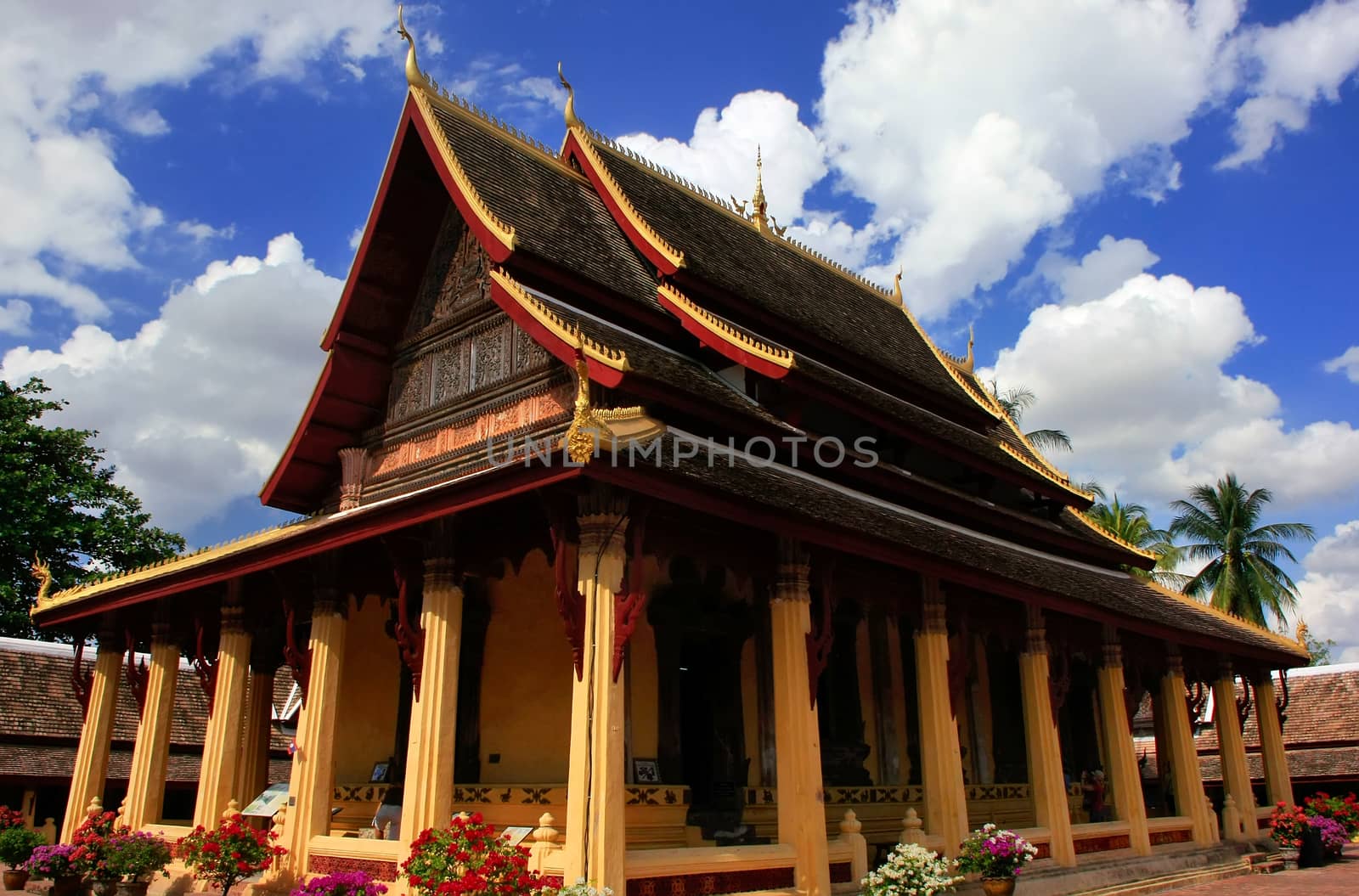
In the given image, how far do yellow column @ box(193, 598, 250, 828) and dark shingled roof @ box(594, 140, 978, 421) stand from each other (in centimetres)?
720

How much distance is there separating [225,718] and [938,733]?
8.15 m

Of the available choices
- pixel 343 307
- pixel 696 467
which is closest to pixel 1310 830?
pixel 696 467

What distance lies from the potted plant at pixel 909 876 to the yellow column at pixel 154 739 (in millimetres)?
8984

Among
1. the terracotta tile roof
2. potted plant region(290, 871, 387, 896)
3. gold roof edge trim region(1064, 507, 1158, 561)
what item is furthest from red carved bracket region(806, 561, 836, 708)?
the terracotta tile roof

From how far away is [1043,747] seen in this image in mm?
13781

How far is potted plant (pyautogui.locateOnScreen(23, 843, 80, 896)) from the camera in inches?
480

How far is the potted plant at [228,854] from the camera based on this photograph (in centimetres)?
1055

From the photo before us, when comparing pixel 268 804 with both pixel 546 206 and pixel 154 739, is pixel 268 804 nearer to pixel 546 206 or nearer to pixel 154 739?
pixel 154 739

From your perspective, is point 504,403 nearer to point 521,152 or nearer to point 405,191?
point 405,191

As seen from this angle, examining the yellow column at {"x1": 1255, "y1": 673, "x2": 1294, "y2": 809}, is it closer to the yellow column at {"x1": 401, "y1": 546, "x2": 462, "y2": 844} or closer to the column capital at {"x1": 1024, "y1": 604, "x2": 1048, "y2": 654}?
the column capital at {"x1": 1024, "y1": 604, "x2": 1048, "y2": 654}

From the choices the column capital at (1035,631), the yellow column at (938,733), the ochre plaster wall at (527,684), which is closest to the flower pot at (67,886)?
the ochre plaster wall at (527,684)

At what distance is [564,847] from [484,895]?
81 centimetres

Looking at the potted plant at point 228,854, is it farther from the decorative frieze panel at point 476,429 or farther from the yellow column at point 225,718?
the decorative frieze panel at point 476,429

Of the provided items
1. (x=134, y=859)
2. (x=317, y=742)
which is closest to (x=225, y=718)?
(x=134, y=859)
